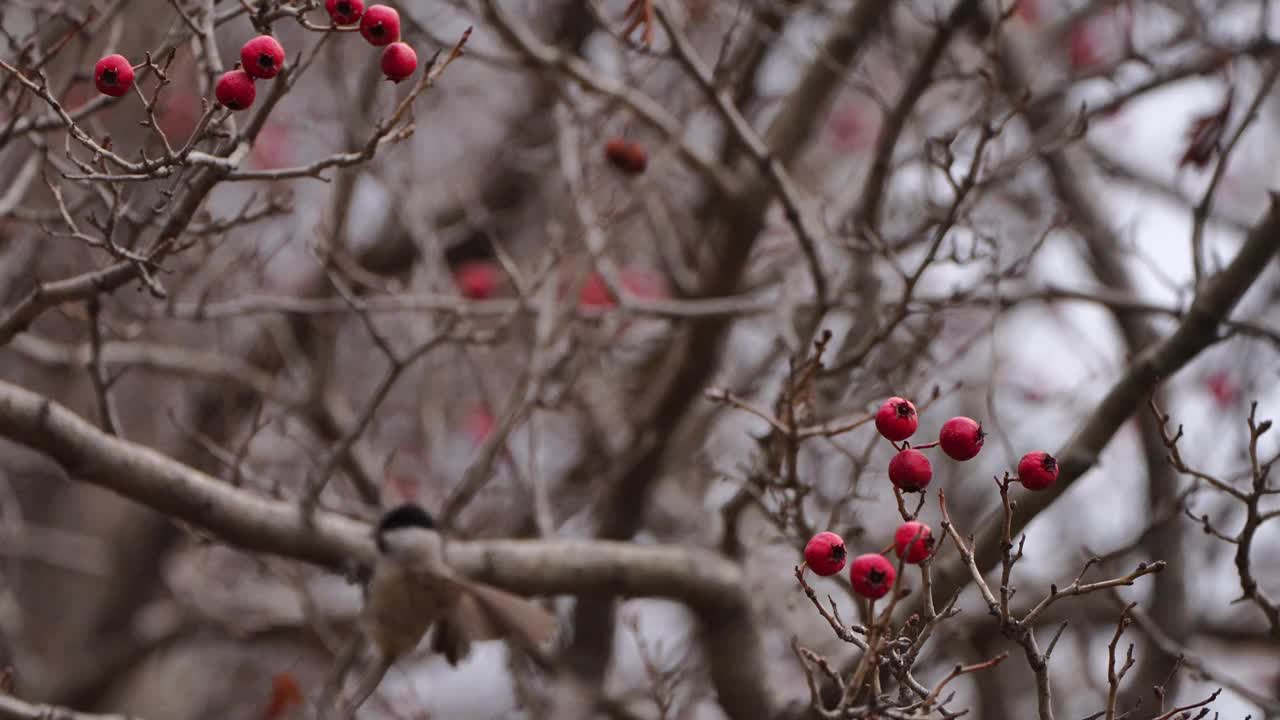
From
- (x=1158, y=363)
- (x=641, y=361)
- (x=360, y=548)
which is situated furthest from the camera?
(x=641, y=361)

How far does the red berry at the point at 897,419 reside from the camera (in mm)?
1950

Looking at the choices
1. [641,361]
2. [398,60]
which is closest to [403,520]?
[398,60]

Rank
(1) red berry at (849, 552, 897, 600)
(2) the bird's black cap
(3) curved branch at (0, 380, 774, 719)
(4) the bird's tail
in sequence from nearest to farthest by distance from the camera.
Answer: (1) red berry at (849, 552, 897, 600) < (3) curved branch at (0, 380, 774, 719) < (4) the bird's tail < (2) the bird's black cap

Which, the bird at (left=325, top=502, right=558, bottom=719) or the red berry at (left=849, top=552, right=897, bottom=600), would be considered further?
the bird at (left=325, top=502, right=558, bottom=719)

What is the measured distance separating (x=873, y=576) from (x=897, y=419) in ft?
0.88

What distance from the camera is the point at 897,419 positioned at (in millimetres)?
1953

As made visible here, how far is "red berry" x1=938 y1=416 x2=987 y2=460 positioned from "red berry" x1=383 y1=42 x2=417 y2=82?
1.11m

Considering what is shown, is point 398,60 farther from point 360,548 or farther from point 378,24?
point 360,548

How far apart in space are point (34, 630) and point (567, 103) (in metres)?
5.01

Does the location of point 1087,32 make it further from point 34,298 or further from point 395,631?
point 34,298

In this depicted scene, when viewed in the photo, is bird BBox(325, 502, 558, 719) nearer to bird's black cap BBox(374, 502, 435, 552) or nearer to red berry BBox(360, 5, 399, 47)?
bird's black cap BBox(374, 502, 435, 552)

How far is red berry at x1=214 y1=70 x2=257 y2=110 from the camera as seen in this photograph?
6.34 ft

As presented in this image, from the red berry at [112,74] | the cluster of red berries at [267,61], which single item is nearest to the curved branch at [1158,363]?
the cluster of red berries at [267,61]

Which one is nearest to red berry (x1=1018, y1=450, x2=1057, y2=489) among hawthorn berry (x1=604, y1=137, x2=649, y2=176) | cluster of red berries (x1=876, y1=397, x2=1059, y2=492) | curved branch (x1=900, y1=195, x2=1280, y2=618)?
cluster of red berries (x1=876, y1=397, x2=1059, y2=492)
